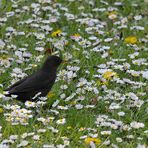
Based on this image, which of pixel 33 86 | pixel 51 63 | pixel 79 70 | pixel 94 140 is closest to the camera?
pixel 94 140

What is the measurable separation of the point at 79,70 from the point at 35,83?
1.13 metres

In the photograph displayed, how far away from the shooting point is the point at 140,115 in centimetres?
641

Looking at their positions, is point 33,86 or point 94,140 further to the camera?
point 33,86

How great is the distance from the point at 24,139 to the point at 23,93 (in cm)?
92

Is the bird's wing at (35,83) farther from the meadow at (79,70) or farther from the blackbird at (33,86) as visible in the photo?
the meadow at (79,70)

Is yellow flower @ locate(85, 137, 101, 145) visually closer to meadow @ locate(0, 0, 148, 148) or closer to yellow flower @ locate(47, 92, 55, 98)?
meadow @ locate(0, 0, 148, 148)

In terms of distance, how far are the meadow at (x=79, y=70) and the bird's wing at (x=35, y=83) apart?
4.9 inches

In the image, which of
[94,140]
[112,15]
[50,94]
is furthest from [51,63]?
[112,15]

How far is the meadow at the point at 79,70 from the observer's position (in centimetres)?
575

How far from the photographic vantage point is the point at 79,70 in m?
7.47

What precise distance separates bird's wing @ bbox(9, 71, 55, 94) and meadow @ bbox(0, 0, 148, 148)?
123 mm

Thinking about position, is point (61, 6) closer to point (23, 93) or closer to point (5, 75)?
point (5, 75)

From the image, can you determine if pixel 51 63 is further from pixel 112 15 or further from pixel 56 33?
pixel 112 15

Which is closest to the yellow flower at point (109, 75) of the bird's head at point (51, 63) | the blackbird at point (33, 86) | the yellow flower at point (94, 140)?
the bird's head at point (51, 63)
